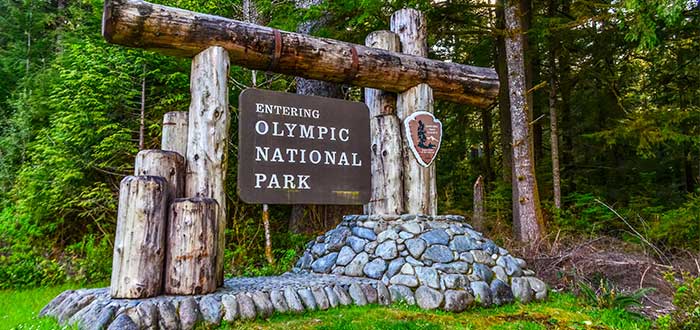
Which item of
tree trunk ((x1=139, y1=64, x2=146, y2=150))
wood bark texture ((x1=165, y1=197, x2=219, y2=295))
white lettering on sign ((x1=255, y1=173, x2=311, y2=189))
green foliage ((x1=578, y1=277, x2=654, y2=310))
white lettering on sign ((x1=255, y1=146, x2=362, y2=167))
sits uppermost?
tree trunk ((x1=139, y1=64, x2=146, y2=150))

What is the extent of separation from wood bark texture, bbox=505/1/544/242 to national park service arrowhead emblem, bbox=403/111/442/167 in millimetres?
2943

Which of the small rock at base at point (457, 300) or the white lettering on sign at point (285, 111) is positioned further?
the white lettering on sign at point (285, 111)

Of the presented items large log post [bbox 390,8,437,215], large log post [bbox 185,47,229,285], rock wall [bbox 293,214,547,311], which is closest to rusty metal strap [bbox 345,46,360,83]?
large log post [bbox 390,8,437,215]

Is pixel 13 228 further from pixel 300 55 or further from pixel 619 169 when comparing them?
pixel 619 169

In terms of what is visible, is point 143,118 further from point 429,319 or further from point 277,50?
point 429,319

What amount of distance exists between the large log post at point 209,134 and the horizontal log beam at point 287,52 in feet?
0.67

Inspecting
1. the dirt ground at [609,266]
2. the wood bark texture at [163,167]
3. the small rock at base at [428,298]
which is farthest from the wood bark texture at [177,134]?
the dirt ground at [609,266]

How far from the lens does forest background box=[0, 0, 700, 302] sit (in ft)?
23.4

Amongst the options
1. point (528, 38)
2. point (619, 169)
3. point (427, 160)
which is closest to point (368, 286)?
point (427, 160)

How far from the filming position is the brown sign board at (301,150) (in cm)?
448

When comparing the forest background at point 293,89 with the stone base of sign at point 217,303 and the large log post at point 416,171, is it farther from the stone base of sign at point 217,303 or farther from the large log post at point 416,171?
the stone base of sign at point 217,303

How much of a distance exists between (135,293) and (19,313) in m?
1.58

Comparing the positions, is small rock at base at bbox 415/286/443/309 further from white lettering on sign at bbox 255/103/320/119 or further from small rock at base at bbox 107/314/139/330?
small rock at base at bbox 107/314/139/330

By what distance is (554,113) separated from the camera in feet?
34.4
